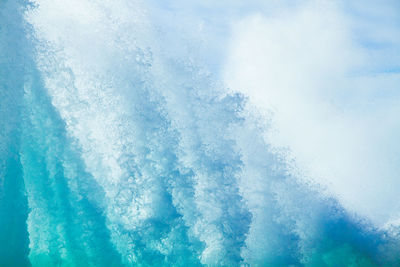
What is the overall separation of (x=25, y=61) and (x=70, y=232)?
17.3ft

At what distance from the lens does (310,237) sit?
474 inches

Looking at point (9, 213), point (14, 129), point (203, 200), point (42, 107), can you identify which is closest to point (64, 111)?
point (42, 107)

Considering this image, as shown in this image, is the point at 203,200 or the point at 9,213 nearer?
the point at 9,213

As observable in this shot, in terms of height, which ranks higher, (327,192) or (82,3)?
(82,3)

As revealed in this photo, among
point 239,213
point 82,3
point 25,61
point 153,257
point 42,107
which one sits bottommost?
point 153,257

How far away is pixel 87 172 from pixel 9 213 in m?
2.33

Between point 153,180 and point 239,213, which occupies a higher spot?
point 153,180

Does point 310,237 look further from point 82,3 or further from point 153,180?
point 82,3

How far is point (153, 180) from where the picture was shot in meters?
10.2

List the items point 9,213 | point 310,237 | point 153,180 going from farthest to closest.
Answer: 1. point 310,237
2. point 153,180
3. point 9,213

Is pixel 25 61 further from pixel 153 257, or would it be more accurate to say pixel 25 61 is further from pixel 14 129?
pixel 153 257

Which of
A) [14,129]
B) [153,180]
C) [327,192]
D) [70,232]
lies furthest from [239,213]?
[14,129]

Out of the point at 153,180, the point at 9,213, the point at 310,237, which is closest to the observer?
the point at 9,213

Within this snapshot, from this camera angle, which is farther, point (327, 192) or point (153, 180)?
point (327, 192)
